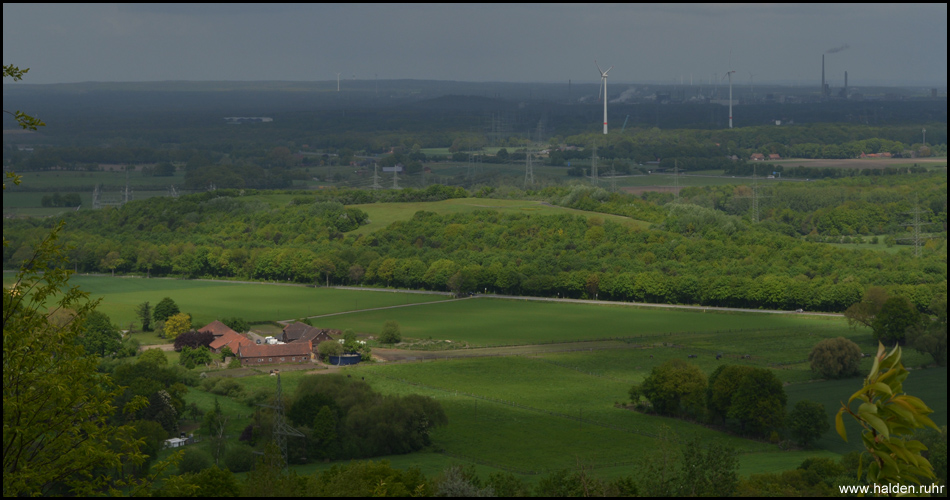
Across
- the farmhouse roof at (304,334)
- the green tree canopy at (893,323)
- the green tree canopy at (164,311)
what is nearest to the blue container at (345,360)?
the farmhouse roof at (304,334)

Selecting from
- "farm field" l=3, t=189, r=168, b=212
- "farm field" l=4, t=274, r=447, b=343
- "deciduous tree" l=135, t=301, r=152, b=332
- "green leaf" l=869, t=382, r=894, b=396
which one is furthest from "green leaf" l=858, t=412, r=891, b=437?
"farm field" l=3, t=189, r=168, b=212

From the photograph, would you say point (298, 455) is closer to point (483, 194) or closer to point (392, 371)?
point (392, 371)

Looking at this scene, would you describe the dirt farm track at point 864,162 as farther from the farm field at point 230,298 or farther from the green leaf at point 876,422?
the green leaf at point 876,422

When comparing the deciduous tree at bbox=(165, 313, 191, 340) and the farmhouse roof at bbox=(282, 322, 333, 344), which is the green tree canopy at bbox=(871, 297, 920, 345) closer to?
the farmhouse roof at bbox=(282, 322, 333, 344)

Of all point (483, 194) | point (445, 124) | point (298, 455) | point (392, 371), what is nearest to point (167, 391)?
point (298, 455)

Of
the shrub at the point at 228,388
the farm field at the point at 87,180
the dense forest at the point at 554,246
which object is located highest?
the farm field at the point at 87,180
